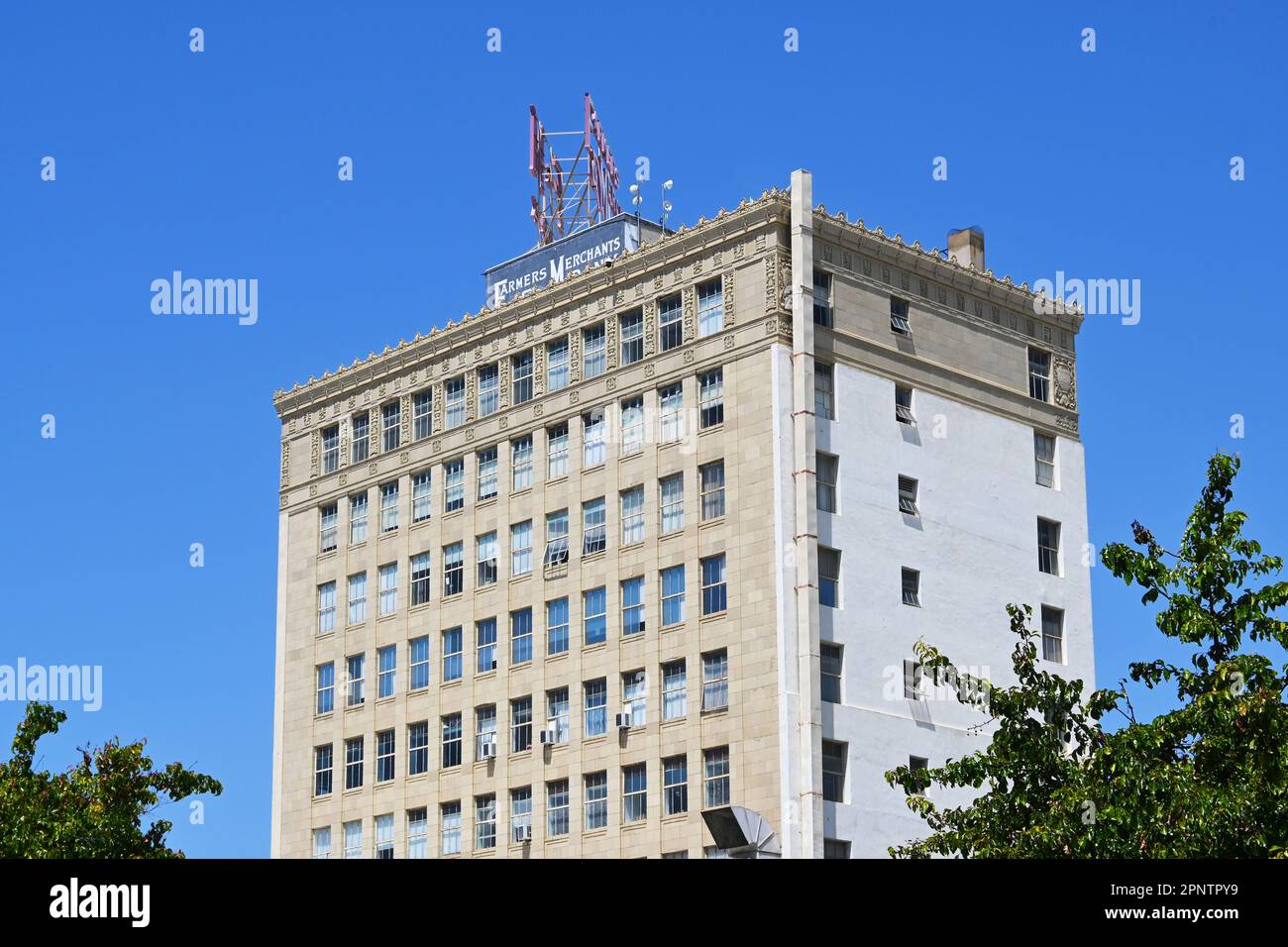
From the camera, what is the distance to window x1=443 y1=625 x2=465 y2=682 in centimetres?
8425

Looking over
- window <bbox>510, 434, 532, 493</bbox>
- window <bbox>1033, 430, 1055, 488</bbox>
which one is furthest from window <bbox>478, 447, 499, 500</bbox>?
window <bbox>1033, 430, 1055, 488</bbox>

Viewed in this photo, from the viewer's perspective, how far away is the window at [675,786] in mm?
73938

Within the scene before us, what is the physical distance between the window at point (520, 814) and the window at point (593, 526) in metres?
9.82

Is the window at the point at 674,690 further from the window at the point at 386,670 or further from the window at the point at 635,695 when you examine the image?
the window at the point at 386,670

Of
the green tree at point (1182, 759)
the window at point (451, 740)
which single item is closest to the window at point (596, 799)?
the window at point (451, 740)

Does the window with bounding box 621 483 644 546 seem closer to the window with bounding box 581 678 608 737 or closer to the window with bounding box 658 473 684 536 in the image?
the window with bounding box 658 473 684 536

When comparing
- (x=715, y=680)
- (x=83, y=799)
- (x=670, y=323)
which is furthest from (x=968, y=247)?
(x=83, y=799)

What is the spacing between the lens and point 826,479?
75875 millimetres

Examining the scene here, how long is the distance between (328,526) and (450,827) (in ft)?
54.5

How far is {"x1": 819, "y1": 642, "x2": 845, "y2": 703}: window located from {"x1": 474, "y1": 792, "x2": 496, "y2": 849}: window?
51.9ft

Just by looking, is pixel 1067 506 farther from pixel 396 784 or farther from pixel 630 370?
pixel 396 784

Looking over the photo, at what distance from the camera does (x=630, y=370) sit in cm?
8012

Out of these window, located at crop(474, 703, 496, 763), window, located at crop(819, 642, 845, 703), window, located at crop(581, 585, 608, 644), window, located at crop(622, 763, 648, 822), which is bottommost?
window, located at crop(622, 763, 648, 822)

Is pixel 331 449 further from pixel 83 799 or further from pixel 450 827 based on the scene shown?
pixel 83 799
